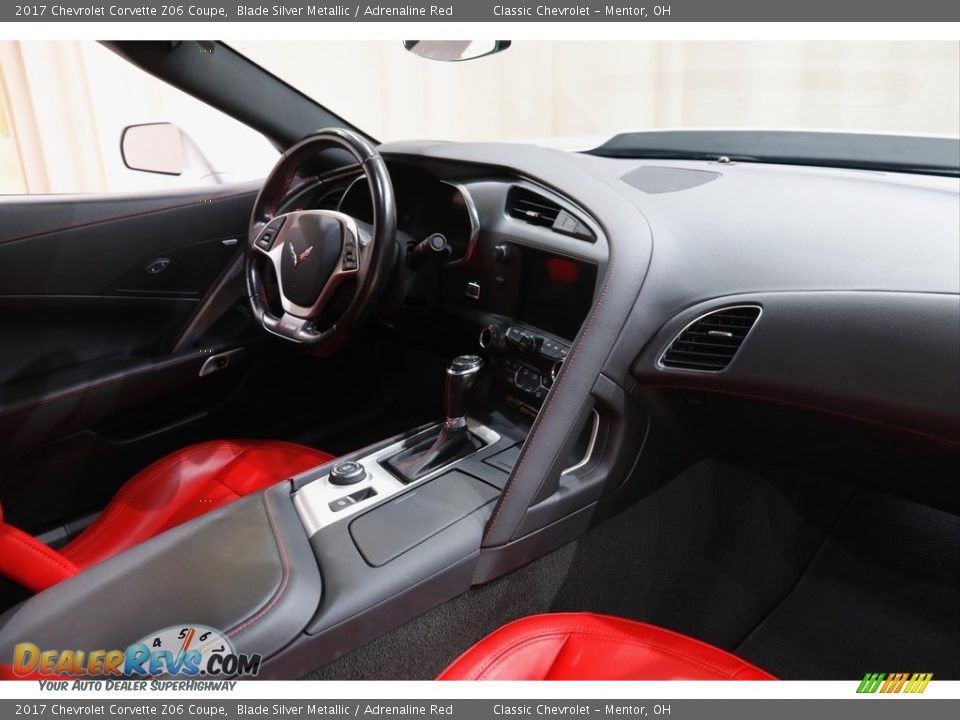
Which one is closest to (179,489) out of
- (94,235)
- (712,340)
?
(94,235)

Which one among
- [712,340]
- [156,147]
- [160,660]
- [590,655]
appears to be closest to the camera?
[160,660]

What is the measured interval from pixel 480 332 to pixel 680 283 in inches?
18.9

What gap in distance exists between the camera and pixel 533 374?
125cm

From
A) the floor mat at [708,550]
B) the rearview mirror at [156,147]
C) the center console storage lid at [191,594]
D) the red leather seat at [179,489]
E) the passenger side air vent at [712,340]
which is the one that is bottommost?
the floor mat at [708,550]

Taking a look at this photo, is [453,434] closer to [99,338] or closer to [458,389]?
[458,389]

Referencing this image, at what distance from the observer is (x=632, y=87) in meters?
1.85

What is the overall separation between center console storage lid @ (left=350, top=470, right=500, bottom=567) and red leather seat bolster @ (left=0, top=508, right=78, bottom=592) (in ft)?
1.41

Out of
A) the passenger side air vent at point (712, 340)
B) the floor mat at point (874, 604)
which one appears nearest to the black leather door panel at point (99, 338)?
the passenger side air vent at point (712, 340)

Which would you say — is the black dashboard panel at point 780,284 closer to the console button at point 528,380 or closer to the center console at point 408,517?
the center console at point 408,517

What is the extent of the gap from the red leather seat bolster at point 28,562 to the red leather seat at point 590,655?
588mm

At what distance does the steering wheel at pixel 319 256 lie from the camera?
1.20m

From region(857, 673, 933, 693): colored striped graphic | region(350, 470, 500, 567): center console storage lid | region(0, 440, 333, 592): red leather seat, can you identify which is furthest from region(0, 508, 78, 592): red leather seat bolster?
region(857, 673, 933, 693): colored striped graphic

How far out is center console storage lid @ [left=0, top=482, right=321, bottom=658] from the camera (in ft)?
2.47

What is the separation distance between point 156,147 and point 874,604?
2.02m
